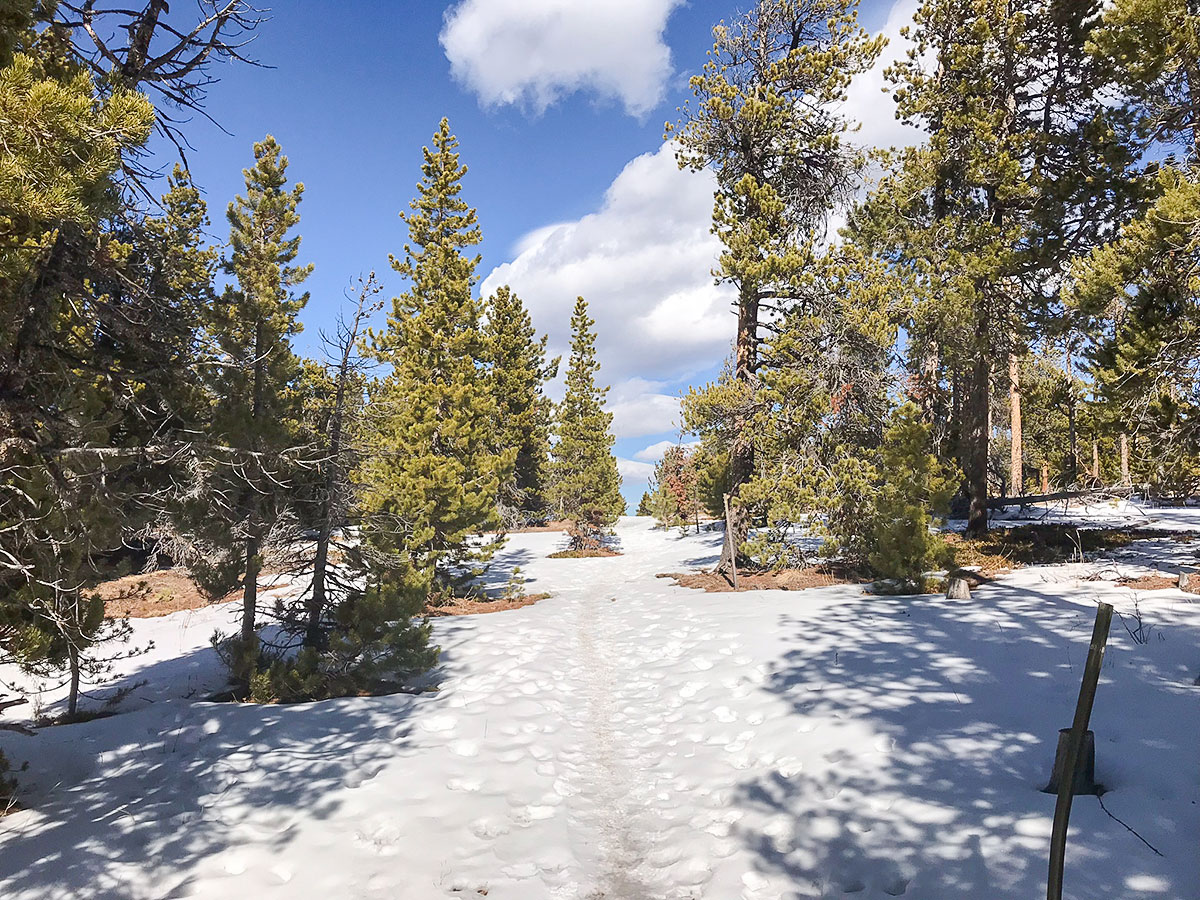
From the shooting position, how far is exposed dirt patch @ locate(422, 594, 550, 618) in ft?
41.2

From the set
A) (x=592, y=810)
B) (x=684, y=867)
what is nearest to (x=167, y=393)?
(x=592, y=810)

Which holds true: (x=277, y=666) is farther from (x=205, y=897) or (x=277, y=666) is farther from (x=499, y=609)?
(x=499, y=609)

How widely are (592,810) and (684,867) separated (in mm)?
1057

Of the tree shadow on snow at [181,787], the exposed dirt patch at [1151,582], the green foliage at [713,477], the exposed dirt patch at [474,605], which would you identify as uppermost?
the green foliage at [713,477]

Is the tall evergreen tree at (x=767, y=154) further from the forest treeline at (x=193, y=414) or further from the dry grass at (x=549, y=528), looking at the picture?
the dry grass at (x=549, y=528)

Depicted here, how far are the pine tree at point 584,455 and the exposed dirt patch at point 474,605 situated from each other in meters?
12.6

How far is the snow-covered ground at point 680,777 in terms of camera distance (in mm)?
3598

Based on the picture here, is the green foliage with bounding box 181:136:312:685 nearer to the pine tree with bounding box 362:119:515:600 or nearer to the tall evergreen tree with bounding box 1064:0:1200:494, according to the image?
the pine tree with bounding box 362:119:515:600

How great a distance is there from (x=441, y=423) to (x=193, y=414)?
5.62m

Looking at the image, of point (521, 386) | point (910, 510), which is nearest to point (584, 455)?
point (521, 386)

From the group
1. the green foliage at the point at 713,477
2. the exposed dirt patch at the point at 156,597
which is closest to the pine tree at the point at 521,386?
the green foliage at the point at 713,477

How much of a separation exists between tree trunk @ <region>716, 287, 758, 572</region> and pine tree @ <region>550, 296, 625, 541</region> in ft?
44.4

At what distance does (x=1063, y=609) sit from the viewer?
7348mm

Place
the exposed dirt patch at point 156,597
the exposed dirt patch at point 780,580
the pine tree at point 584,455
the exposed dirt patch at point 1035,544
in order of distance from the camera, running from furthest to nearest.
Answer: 1. the pine tree at point 584,455
2. the exposed dirt patch at point 156,597
3. the exposed dirt patch at point 780,580
4. the exposed dirt patch at point 1035,544
